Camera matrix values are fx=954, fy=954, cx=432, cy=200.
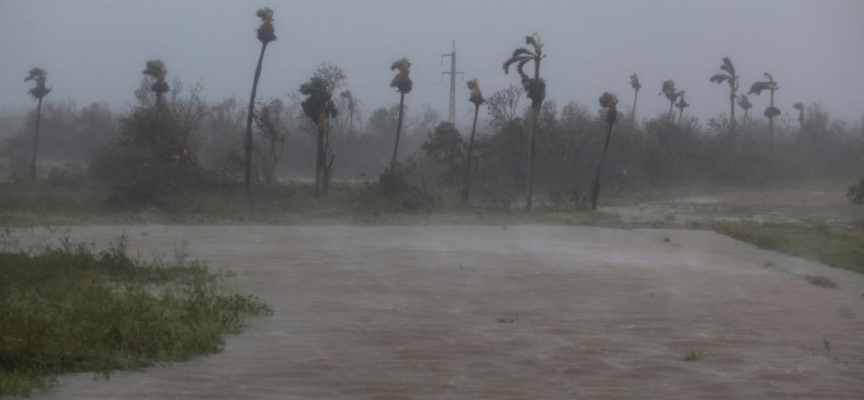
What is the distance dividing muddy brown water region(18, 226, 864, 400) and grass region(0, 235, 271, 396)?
0.25m

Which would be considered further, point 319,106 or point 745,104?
point 745,104

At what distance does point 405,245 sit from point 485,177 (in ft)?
95.5

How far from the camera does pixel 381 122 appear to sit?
74.8 meters

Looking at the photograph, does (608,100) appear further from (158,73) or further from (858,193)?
(158,73)

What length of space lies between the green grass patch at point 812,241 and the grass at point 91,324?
47.7 ft

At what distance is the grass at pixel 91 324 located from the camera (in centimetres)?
850

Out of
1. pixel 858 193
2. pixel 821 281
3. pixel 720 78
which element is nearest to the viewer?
pixel 821 281

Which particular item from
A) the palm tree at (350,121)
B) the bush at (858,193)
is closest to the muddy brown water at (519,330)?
the bush at (858,193)

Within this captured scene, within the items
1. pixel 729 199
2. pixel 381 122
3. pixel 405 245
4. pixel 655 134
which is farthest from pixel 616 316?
pixel 381 122

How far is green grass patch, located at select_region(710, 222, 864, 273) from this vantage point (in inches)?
864

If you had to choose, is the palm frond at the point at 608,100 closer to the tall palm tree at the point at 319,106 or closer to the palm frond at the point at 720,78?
the tall palm tree at the point at 319,106

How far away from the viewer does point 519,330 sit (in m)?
11.9

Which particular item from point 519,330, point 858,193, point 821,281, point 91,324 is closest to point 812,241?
point 858,193

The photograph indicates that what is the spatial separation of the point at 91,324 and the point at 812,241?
2092cm
